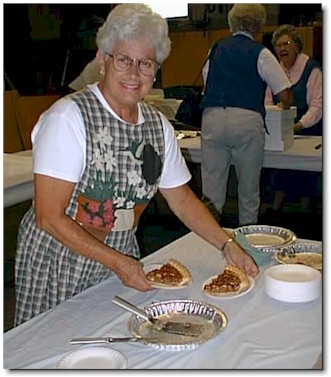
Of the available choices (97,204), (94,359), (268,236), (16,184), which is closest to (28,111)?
(16,184)

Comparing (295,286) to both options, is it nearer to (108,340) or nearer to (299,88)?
(108,340)

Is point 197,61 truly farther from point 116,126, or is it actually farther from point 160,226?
point 116,126

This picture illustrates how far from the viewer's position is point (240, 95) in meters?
2.57

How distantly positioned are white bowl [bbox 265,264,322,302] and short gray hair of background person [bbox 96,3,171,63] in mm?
513

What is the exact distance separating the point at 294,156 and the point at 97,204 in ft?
5.17

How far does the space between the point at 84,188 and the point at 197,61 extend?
394cm

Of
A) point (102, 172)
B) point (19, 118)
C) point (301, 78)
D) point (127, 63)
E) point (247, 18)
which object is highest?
point (247, 18)

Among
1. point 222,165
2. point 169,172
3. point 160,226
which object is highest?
point 169,172

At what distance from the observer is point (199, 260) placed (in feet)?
4.50

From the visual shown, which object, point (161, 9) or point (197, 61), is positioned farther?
point (197, 61)

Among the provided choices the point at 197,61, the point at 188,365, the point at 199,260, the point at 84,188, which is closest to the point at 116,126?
the point at 84,188

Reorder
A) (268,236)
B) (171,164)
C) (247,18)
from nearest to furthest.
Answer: (171,164) → (268,236) → (247,18)

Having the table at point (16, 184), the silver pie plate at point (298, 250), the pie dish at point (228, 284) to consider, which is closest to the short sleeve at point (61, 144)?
the pie dish at point (228, 284)

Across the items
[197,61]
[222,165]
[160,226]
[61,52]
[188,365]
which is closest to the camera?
[188,365]
